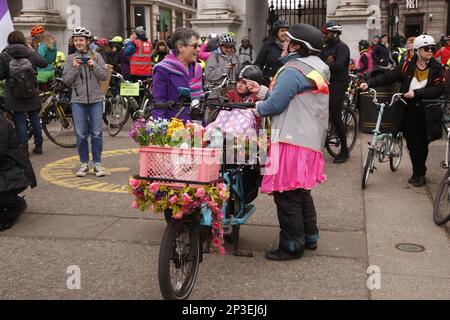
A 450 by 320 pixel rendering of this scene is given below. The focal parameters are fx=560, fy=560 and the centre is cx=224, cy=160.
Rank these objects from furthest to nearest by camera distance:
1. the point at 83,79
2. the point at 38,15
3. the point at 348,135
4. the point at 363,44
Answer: the point at 38,15, the point at 363,44, the point at 348,135, the point at 83,79

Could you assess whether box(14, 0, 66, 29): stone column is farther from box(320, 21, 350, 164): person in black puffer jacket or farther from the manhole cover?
the manhole cover

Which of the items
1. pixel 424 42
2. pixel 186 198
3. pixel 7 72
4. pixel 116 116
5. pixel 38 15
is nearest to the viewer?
pixel 186 198

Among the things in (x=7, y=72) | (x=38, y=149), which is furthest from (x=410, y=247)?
(x=38, y=149)

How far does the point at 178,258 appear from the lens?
3.85 meters

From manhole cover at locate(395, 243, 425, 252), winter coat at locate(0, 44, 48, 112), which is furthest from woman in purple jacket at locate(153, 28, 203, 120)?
winter coat at locate(0, 44, 48, 112)

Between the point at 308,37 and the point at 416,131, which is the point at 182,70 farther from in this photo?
the point at 416,131

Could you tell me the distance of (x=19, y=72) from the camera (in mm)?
8172

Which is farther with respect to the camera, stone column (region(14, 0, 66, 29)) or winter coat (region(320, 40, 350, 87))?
stone column (region(14, 0, 66, 29))

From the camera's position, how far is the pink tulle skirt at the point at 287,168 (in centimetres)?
442

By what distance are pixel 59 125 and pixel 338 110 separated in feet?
16.4

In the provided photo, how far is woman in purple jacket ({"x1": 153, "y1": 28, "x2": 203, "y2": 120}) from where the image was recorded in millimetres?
5184

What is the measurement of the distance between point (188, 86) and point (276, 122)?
4.10ft

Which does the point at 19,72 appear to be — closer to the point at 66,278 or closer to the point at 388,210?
the point at 66,278
